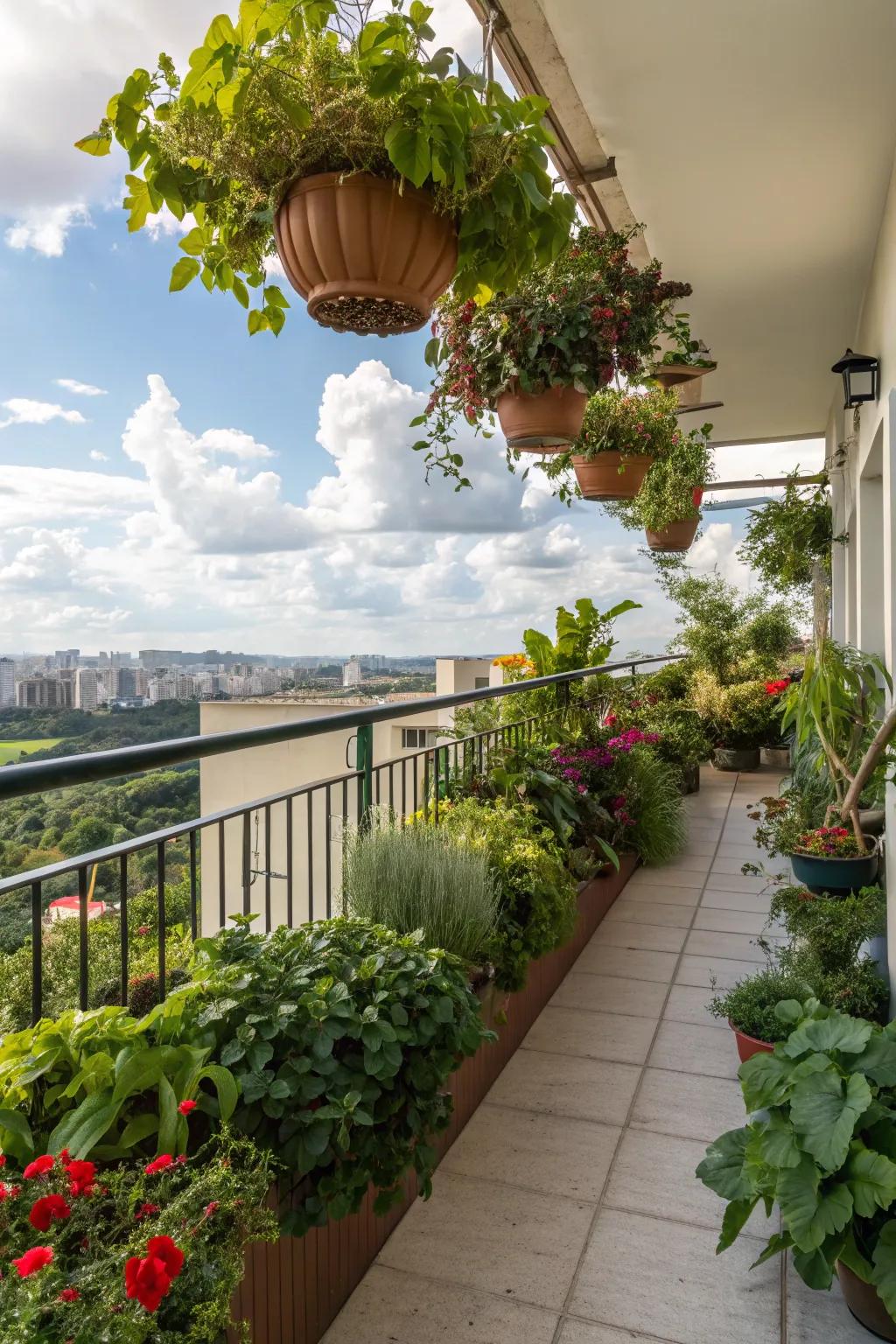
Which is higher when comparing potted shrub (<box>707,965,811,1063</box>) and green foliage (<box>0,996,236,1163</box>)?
green foliage (<box>0,996,236,1163</box>)

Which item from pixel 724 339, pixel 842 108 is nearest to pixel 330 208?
pixel 842 108

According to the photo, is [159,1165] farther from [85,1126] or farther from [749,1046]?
[749,1046]

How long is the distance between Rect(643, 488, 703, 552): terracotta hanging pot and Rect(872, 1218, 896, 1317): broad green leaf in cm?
501

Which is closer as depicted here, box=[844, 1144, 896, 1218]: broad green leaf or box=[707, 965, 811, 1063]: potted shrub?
box=[844, 1144, 896, 1218]: broad green leaf

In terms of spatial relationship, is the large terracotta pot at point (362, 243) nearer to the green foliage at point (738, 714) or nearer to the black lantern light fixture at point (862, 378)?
the black lantern light fixture at point (862, 378)

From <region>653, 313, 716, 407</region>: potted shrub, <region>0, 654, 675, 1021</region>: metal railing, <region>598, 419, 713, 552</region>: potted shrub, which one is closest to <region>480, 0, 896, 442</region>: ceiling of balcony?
<region>653, 313, 716, 407</region>: potted shrub

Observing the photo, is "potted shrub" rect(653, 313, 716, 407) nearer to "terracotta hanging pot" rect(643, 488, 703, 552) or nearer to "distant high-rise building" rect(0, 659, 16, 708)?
"terracotta hanging pot" rect(643, 488, 703, 552)

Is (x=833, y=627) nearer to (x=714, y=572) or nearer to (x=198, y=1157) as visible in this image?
(x=714, y=572)

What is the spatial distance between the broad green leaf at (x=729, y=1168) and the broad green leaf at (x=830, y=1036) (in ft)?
0.64

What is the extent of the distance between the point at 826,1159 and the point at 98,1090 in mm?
1154

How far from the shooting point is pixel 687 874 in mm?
4652

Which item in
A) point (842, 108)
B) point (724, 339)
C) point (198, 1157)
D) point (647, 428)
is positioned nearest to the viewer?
point (198, 1157)

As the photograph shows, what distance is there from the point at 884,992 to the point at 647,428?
8.90 ft

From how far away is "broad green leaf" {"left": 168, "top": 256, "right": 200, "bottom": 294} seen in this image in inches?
78.6
